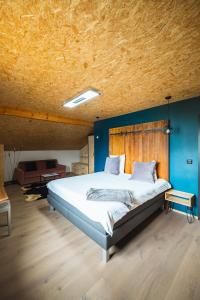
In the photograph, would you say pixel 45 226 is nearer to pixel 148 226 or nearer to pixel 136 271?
pixel 136 271

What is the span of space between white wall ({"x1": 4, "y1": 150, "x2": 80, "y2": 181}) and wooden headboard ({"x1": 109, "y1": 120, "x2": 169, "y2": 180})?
326 centimetres

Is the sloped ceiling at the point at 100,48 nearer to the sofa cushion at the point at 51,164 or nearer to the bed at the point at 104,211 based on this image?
the bed at the point at 104,211

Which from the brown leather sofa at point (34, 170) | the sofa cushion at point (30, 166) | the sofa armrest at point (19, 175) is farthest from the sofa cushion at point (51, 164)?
the sofa armrest at point (19, 175)

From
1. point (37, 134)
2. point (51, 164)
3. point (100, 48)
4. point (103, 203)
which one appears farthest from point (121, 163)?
point (51, 164)

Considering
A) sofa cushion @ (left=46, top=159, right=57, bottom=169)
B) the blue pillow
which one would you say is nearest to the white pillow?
the blue pillow

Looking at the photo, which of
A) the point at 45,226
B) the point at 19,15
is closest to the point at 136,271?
the point at 45,226

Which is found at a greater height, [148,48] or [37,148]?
[148,48]

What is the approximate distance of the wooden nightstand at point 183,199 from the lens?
258 cm

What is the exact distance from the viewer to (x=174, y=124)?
3027 millimetres

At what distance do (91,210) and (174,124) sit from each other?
2.58 metres

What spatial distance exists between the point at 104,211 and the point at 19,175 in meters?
4.49

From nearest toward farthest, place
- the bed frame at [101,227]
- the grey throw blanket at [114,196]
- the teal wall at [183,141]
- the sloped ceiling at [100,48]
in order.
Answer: the sloped ceiling at [100,48]
the bed frame at [101,227]
the grey throw blanket at [114,196]
the teal wall at [183,141]

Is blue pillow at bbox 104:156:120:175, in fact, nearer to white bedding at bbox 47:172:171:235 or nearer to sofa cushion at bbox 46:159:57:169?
white bedding at bbox 47:172:171:235

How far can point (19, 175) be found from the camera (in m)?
4.98
